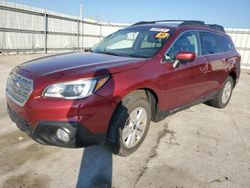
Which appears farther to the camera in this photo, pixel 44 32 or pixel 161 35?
pixel 44 32

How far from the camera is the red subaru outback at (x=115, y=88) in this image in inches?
98.1

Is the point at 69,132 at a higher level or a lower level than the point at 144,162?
higher

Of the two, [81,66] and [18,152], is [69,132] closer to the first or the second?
[81,66]

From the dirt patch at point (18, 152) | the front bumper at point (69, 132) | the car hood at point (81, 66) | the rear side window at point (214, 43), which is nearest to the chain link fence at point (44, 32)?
the dirt patch at point (18, 152)

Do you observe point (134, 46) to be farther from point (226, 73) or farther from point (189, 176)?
point (226, 73)

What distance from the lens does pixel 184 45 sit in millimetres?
3895

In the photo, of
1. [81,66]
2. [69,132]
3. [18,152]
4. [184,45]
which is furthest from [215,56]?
[18,152]

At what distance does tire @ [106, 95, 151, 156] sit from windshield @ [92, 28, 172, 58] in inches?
30.4

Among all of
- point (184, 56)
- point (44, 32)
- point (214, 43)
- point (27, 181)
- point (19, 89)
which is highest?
point (44, 32)

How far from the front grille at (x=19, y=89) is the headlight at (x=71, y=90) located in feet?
0.85

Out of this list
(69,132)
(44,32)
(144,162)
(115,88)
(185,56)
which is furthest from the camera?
(44,32)

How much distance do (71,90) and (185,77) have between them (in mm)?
2009

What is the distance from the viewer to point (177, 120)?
15.1ft

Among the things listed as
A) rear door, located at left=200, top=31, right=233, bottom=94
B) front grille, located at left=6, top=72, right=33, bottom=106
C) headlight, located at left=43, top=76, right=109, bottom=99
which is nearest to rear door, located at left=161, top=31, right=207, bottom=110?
rear door, located at left=200, top=31, right=233, bottom=94
